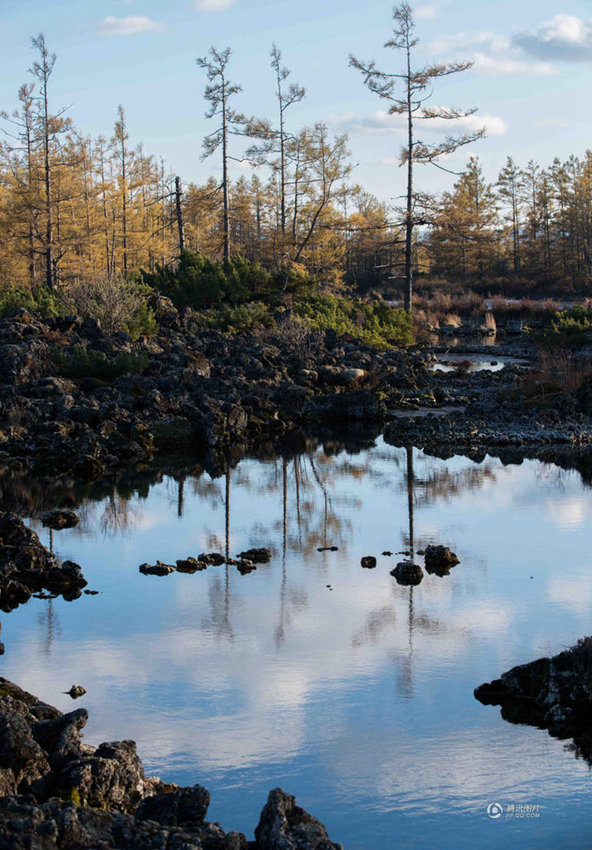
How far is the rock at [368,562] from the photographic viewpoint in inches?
355

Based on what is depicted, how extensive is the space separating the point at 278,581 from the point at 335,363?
536 inches

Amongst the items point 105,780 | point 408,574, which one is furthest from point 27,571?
point 105,780

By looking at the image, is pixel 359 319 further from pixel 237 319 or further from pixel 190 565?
pixel 190 565

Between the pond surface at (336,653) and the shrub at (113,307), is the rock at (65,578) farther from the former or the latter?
the shrub at (113,307)

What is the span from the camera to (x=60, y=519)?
35.9 ft

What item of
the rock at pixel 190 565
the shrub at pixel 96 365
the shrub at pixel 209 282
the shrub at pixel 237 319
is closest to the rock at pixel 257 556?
the rock at pixel 190 565

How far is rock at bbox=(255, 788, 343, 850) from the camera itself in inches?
154

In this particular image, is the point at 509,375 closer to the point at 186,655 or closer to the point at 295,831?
the point at 186,655

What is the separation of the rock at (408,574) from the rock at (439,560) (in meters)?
0.31

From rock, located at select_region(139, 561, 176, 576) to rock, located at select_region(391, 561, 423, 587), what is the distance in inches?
82.0

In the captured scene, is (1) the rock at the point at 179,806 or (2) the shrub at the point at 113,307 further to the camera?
(2) the shrub at the point at 113,307

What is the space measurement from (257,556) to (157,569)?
3.29 feet

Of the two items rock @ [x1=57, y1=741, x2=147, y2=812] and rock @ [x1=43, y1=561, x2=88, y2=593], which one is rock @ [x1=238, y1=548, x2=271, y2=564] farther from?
rock @ [x1=57, y1=741, x2=147, y2=812]

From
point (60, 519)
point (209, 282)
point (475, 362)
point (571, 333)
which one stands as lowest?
point (60, 519)
